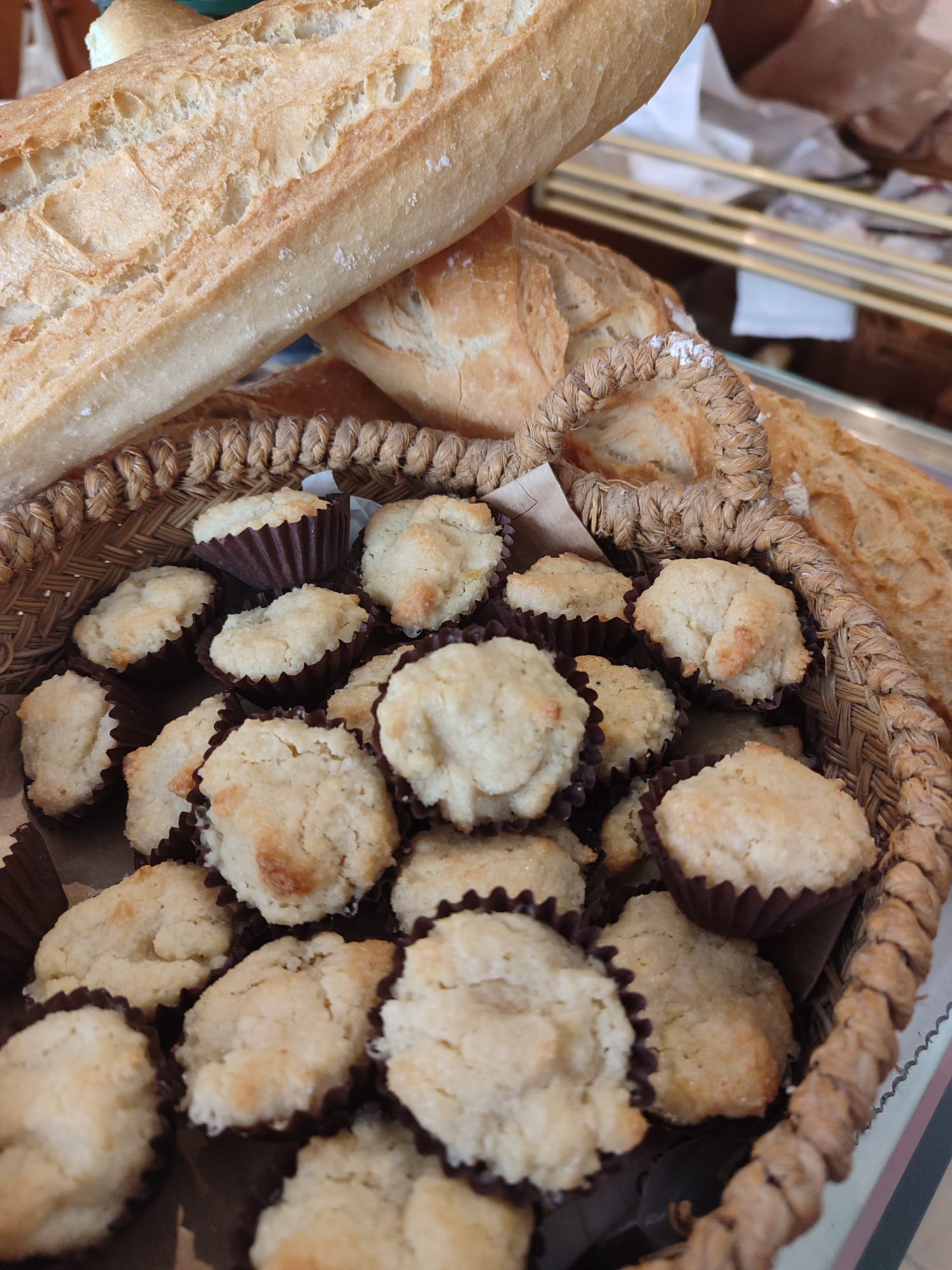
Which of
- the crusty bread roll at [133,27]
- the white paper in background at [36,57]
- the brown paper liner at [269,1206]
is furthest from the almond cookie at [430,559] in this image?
the white paper in background at [36,57]

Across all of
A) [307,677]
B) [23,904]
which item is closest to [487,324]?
[307,677]

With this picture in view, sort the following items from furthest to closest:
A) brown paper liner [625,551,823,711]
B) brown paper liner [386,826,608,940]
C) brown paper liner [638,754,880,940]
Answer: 1. brown paper liner [625,551,823,711]
2. brown paper liner [386,826,608,940]
3. brown paper liner [638,754,880,940]

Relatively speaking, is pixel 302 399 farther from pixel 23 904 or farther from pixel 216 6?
pixel 23 904

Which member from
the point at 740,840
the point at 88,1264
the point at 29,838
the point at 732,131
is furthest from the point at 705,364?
the point at 732,131

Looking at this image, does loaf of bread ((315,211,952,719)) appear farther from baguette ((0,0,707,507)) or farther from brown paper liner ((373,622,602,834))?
brown paper liner ((373,622,602,834))

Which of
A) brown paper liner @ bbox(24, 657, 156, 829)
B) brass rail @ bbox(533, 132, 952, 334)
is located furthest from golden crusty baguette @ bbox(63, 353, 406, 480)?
brass rail @ bbox(533, 132, 952, 334)

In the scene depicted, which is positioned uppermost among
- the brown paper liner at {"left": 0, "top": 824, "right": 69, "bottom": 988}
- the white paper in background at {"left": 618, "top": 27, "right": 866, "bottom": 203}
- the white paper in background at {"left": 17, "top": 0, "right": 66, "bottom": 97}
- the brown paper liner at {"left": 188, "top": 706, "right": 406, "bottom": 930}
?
the white paper in background at {"left": 17, "top": 0, "right": 66, "bottom": 97}
